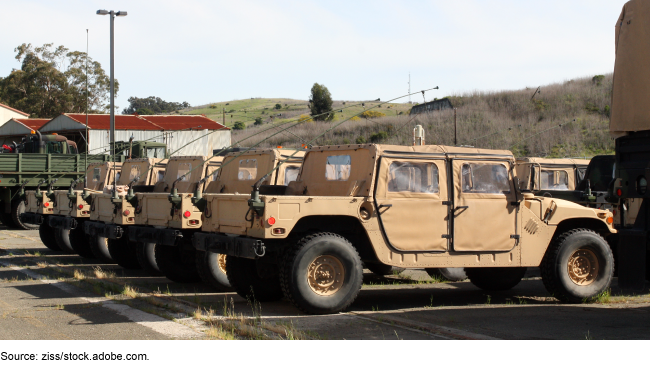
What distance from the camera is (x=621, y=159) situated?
7.40 m

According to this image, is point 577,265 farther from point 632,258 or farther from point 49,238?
point 49,238

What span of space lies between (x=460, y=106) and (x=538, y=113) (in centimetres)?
423

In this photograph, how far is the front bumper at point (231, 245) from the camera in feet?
24.7

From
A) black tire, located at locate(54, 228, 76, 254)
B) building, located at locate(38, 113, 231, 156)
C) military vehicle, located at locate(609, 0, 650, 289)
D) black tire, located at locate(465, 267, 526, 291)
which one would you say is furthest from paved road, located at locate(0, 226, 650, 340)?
building, located at locate(38, 113, 231, 156)

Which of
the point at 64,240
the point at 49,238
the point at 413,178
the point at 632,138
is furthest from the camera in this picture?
the point at 49,238

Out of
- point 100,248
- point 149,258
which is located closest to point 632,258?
point 149,258

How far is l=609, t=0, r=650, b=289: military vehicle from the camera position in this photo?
6.98 meters

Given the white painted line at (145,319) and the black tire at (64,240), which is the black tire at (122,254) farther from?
the black tire at (64,240)

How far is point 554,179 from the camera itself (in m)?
14.9

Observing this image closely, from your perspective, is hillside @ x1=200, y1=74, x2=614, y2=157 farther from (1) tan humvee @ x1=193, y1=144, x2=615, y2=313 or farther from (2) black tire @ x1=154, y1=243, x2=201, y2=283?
(1) tan humvee @ x1=193, y1=144, x2=615, y2=313

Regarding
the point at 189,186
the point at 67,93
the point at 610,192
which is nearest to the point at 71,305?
the point at 189,186

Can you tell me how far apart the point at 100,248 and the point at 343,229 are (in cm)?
675

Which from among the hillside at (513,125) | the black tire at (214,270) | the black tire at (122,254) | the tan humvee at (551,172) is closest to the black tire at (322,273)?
the black tire at (214,270)

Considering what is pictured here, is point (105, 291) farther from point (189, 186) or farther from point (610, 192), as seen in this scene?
point (610, 192)
